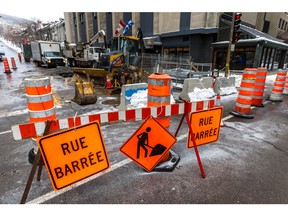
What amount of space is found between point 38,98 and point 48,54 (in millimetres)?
23847

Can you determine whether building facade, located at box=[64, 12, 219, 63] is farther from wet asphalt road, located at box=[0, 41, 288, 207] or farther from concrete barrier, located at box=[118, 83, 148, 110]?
wet asphalt road, located at box=[0, 41, 288, 207]

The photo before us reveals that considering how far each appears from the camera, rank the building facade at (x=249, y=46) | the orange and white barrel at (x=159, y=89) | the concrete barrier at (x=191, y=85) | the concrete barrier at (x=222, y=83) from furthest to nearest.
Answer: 1. the building facade at (x=249, y=46)
2. the concrete barrier at (x=222, y=83)
3. the concrete barrier at (x=191, y=85)
4. the orange and white barrel at (x=159, y=89)

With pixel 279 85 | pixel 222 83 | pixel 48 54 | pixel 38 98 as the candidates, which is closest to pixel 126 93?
pixel 38 98

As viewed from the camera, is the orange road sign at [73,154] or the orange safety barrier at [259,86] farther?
the orange safety barrier at [259,86]

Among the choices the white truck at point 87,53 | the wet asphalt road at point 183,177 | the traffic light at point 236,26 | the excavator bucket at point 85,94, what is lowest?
the wet asphalt road at point 183,177

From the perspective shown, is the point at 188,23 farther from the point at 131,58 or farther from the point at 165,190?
the point at 165,190

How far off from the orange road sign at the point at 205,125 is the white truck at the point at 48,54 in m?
23.8

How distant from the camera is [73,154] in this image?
233 cm

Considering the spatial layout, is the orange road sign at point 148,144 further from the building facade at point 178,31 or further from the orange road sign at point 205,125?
the building facade at point 178,31

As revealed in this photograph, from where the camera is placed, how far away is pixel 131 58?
41.4 feet

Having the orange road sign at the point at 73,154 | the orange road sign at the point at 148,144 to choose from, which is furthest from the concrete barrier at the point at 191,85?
the orange road sign at the point at 73,154

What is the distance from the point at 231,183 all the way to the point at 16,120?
613 centimetres

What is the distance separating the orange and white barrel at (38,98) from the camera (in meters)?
3.03

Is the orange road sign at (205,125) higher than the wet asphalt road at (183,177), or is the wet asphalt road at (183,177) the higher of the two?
the orange road sign at (205,125)
